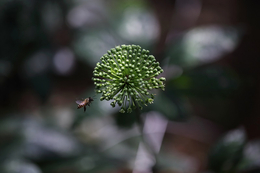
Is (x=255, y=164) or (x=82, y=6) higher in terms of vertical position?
(x=82, y=6)

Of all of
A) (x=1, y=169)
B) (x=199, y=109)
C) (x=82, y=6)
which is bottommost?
(x=1, y=169)

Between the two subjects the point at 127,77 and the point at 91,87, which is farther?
the point at 91,87

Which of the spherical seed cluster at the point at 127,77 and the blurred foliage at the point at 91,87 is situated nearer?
the spherical seed cluster at the point at 127,77

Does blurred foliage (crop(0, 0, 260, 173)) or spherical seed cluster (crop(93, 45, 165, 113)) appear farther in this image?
blurred foliage (crop(0, 0, 260, 173))

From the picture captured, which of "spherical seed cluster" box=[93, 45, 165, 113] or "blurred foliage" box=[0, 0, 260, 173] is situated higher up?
"blurred foliage" box=[0, 0, 260, 173]

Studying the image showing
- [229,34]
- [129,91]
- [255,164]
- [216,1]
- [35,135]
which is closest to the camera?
[129,91]

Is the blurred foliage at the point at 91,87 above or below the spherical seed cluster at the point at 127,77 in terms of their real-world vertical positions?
above

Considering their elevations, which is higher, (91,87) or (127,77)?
(91,87)

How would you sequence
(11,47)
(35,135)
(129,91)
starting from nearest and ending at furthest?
(129,91)
(35,135)
(11,47)

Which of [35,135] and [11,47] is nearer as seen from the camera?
[35,135]

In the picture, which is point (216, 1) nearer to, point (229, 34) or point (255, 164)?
point (229, 34)

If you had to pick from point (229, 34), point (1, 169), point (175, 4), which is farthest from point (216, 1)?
point (1, 169)
